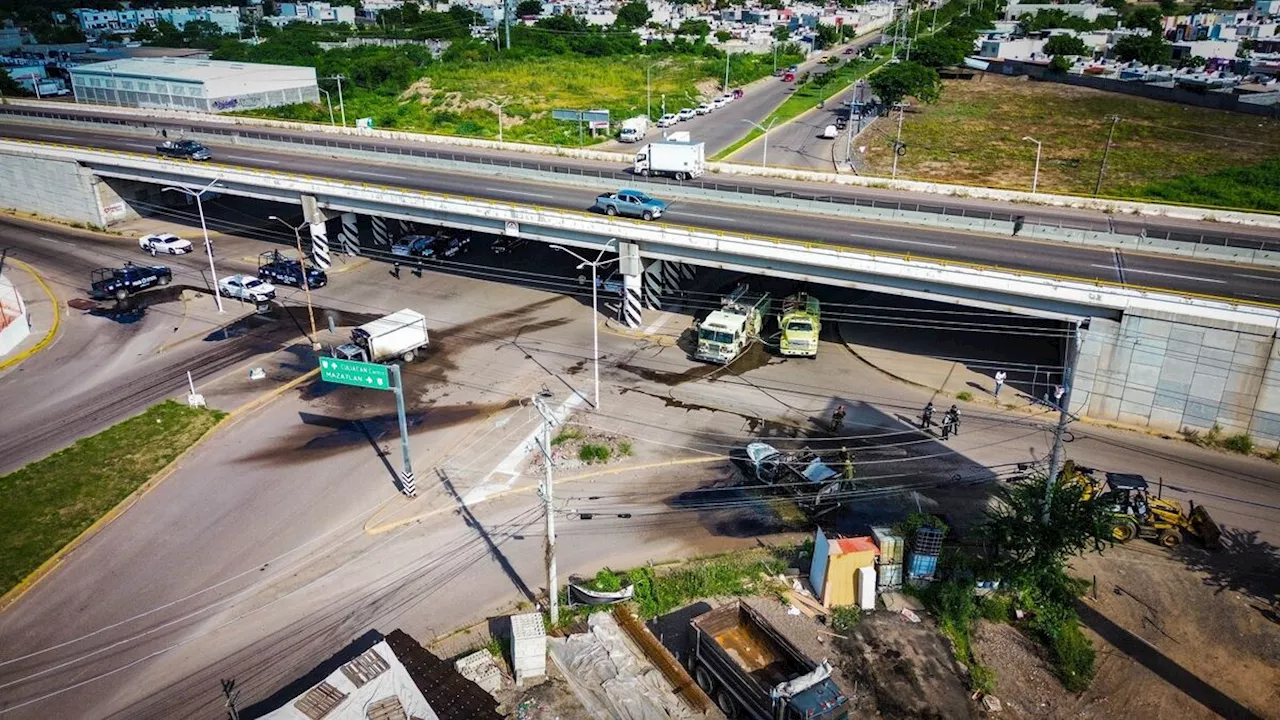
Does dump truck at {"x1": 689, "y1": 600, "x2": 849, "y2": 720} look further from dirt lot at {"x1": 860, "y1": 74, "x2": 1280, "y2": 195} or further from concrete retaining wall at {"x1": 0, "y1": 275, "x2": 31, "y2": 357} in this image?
dirt lot at {"x1": 860, "y1": 74, "x2": 1280, "y2": 195}

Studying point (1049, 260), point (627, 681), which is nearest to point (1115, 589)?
point (627, 681)

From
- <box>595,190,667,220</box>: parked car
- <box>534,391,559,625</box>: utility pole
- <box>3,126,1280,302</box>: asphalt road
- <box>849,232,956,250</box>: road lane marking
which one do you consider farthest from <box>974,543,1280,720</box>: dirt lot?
<box>595,190,667,220</box>: parked car

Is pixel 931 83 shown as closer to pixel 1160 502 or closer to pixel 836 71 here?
pixel 836 71

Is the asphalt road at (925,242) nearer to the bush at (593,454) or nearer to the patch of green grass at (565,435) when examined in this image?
the patch of green grass at (565,435)

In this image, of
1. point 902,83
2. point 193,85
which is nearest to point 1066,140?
point 902,83

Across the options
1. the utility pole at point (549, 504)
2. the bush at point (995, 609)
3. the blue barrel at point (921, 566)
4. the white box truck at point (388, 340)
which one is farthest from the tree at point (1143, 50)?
the utility pole at point (549, 504)

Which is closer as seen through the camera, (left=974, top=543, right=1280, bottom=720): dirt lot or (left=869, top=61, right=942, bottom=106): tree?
(left=974, top=543, right=1280, bottom=720): dirt lot
